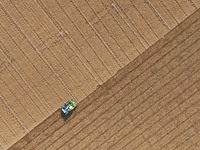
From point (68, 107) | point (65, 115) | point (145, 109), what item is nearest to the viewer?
point (68, 107)

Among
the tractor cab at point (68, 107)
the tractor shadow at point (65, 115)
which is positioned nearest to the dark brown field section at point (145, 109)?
the tractor shadow at point (65, 115)

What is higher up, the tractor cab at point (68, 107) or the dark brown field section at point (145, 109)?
the tractor cab at point (68, 107)

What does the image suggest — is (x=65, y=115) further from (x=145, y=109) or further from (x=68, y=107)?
(x=145, y=109)

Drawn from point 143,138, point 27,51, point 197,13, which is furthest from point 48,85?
point 197,13

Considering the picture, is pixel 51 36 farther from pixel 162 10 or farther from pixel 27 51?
pixel 162 10

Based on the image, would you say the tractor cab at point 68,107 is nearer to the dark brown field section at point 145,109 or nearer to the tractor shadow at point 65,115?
the tractor shadow at point 65,115

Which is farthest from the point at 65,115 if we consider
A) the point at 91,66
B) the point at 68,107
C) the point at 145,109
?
the point at 145,109
